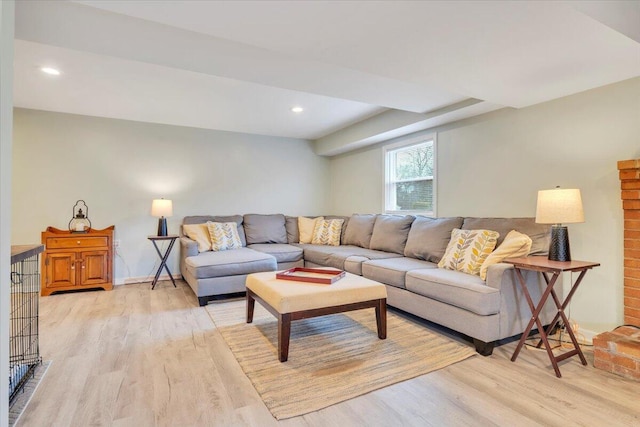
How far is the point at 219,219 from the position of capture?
4.89 metres

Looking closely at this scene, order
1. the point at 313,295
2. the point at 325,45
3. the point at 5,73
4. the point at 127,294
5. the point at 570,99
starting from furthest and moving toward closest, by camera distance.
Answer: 1. the point at 127,294
2. the point at 570,99
3. the point at 313,295
4. the point at 325,45
5. the point at 5,73

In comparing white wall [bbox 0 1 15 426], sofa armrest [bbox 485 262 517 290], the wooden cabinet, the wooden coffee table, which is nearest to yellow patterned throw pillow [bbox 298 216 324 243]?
the wooden coffee table

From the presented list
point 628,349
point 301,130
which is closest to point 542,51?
point 628,349

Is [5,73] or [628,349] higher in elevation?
[5,73]

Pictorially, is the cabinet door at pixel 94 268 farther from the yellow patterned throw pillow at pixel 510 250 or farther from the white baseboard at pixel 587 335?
the white baseboard at pixel 587 335

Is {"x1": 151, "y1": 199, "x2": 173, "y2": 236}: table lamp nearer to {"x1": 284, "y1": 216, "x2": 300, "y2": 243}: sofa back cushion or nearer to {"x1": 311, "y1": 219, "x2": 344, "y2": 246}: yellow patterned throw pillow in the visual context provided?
{"x1": 284, "y1": 216, "x2": 300, "y2": 243}: sofa back cushion

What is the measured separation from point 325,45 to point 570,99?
2203 mm

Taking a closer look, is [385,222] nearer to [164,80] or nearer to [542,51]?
[542,51]

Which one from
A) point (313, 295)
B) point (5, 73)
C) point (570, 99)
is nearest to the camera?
point (5, 73)

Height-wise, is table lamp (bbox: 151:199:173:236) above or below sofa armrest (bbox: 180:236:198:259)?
above

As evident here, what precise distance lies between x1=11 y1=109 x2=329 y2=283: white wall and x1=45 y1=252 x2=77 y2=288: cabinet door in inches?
18.8

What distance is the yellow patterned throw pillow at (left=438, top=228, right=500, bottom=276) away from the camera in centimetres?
274

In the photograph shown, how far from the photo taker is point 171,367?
217 cm

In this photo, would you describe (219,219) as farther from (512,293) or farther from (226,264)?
(512,293)
